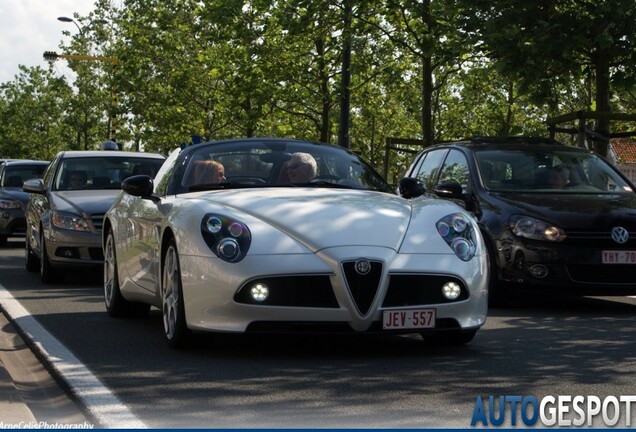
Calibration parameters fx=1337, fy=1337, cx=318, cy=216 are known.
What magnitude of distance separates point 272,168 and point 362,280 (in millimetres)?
1890

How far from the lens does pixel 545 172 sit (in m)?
12.7

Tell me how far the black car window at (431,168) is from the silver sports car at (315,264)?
455cm

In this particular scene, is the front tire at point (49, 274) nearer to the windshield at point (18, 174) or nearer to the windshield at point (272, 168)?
the windshield at point (272, 168)

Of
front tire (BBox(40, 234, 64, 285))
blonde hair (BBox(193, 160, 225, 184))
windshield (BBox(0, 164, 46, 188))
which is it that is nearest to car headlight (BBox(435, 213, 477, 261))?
blonde hair (BBox(193, 160, 225, 184))

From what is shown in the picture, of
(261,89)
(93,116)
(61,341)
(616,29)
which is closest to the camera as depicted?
(61,341)

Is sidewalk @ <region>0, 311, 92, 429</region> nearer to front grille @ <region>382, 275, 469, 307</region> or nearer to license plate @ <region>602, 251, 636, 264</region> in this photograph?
front grille @ <region>382, 275, 469, 307</region>

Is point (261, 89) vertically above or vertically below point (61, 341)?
above

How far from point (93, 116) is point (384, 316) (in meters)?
59.5

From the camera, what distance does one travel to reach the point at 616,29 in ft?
57.9

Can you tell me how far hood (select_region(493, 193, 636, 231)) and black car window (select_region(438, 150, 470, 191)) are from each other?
2.23 ft

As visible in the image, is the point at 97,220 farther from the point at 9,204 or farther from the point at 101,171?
the point at 9,204

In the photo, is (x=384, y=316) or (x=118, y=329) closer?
(x=384, y=316)

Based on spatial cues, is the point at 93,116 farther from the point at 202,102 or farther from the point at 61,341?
the point at 61,341

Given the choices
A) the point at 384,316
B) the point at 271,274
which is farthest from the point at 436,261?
the point at 271,274
